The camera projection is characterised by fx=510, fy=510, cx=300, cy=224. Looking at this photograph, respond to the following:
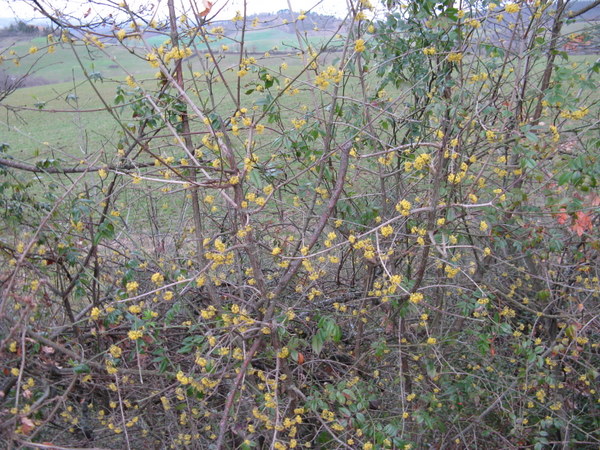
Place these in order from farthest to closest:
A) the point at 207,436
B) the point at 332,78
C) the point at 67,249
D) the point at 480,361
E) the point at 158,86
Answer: the point at 480,361 < the point at 207,436 < the point at 158,86 < the point at 67,249 < the point at 332,78

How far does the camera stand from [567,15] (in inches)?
136

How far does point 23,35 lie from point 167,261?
1.64 m

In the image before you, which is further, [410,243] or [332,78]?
[410,243]

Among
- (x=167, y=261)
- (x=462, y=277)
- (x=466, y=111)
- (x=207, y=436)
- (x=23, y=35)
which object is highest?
(x=23, y=35)

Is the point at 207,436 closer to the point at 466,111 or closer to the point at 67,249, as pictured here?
the point at 67,249

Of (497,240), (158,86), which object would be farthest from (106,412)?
(497,240)

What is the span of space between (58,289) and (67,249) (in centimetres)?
39

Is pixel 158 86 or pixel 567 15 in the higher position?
pixel 567 15

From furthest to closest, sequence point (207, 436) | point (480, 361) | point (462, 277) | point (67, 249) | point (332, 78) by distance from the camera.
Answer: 1. point (462, 277)
2. point (480, 361)
3. point (207, 436)
4. point (67, 249)
5. point (332, 78)

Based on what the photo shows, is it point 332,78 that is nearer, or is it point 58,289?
point 332,78

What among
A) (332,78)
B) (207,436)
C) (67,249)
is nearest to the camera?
(332,78)

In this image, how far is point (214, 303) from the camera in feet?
9.78

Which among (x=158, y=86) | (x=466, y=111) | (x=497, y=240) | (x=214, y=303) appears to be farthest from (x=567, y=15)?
(x=214, y=303)

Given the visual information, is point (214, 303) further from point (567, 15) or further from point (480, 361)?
point (567, 15)
